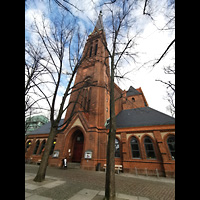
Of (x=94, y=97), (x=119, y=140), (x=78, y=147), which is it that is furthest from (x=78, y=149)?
(x=94, y=97)

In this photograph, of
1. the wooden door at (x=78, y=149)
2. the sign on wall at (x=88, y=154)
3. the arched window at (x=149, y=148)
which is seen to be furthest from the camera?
the wooden door at (x=78, y=149)

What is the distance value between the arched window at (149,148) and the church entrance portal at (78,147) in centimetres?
884

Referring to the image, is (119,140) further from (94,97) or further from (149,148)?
(94,97)

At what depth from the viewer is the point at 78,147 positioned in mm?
15859

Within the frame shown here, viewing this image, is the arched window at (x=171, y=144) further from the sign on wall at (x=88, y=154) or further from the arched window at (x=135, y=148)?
the sign on wall at (x=88, y=154)

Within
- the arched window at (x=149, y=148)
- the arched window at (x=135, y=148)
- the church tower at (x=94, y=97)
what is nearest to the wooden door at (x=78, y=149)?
the church tower at (x=94, y=97)

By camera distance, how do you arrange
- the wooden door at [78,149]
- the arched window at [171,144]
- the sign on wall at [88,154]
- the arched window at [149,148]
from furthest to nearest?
the wooden door at [78,149] → the sign on wall at [88,154] → the arched window at [149,148] → the arched window at [171,144]

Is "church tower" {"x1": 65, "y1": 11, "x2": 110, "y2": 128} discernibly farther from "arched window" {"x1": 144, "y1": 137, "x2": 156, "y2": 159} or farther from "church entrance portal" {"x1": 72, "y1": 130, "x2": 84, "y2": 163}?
"arched window" {"x1": 144, "y1": 137, "x2": 156, "y2": 159}

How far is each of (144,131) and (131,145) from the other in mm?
2440

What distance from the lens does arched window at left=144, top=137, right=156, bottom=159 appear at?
1240 centimetres

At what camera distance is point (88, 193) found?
520cm

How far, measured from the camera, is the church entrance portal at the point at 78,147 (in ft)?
50.2
